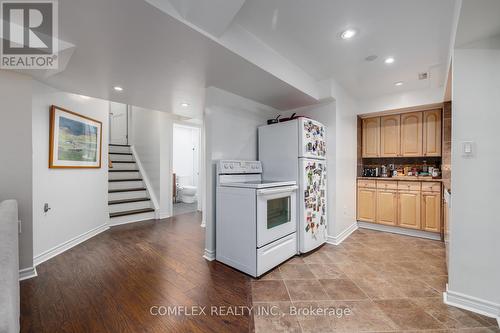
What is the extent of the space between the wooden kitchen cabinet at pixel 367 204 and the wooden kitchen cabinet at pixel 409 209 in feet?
1.24

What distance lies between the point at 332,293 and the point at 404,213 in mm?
2438

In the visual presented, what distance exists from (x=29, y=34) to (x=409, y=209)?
16.3ft

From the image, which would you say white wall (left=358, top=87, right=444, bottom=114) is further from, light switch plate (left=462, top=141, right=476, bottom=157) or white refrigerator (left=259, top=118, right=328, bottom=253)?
light switch plate (left=462, top=141, right=476, bottom=157)

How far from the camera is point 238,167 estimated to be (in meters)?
2.73

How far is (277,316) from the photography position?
1625 millimetres

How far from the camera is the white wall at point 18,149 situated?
1.99 meters

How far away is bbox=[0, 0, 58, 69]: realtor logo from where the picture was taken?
4.51 feet

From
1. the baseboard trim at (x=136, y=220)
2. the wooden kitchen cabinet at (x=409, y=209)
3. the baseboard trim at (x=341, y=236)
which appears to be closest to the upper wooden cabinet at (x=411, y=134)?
the wooden kitchen cabinet at (x=409, y=209)

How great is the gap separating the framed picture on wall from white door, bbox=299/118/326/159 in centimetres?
308

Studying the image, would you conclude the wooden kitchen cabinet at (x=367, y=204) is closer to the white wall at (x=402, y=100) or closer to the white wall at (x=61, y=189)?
the white wall at (x=402, y=100)

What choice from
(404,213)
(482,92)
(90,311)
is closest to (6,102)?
(90,311)

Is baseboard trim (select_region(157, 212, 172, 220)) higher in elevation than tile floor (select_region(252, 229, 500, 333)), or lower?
higher

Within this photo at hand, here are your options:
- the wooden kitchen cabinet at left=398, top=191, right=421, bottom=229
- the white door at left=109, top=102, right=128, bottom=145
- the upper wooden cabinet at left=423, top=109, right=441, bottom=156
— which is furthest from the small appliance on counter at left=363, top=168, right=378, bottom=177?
the white door at left=109, top=102, right=128, bottom=145

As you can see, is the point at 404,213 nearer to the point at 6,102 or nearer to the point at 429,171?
the point at 429,171
